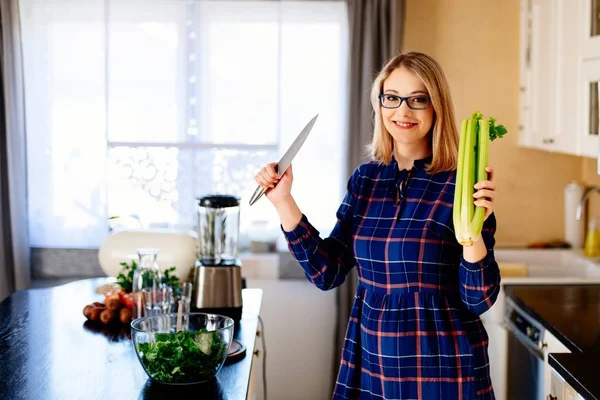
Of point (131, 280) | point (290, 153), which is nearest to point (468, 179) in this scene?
point (290, 153)

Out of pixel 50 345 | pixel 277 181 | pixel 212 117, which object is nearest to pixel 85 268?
pixel 212 117

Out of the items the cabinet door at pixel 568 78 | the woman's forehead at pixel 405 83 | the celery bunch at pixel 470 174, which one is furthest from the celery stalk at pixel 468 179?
the cabinet door at pixel 568 78


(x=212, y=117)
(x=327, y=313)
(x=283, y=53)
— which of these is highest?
(x=283, y=53)

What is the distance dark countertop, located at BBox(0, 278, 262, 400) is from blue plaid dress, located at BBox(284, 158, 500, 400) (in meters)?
0.33

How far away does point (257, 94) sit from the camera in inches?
173

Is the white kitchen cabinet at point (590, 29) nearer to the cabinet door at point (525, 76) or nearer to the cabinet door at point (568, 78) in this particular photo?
the cabinet door at point (568, 78)

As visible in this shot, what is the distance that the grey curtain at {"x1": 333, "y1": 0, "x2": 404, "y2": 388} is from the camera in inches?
166

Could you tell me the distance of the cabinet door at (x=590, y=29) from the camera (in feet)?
10.6

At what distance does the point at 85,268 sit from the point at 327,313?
4.11ft

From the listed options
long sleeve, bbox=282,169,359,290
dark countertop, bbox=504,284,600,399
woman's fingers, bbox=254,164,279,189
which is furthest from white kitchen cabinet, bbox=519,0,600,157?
woman's fingers, bbox=254,164,279,189

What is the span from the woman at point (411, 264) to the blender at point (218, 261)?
0.64 meters

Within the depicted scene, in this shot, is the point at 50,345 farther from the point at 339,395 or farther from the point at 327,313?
the point at 327,313

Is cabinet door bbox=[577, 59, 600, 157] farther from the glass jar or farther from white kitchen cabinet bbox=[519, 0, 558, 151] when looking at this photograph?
the glass jar

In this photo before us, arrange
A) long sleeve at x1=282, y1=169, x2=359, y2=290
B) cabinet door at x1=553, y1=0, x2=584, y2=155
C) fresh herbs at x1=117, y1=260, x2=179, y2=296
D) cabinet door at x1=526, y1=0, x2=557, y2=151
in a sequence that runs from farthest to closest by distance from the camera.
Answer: cabinet door at x1=526, y1=0, x2=557, y2=151 → cabinet door at x1=553, y1=0, x2=584, y2=155 → fresh herbs at x1=117, y1=260, x2=179, y2=296 → long sleeve at x1=282, y1=169, x2=359, y2=290
